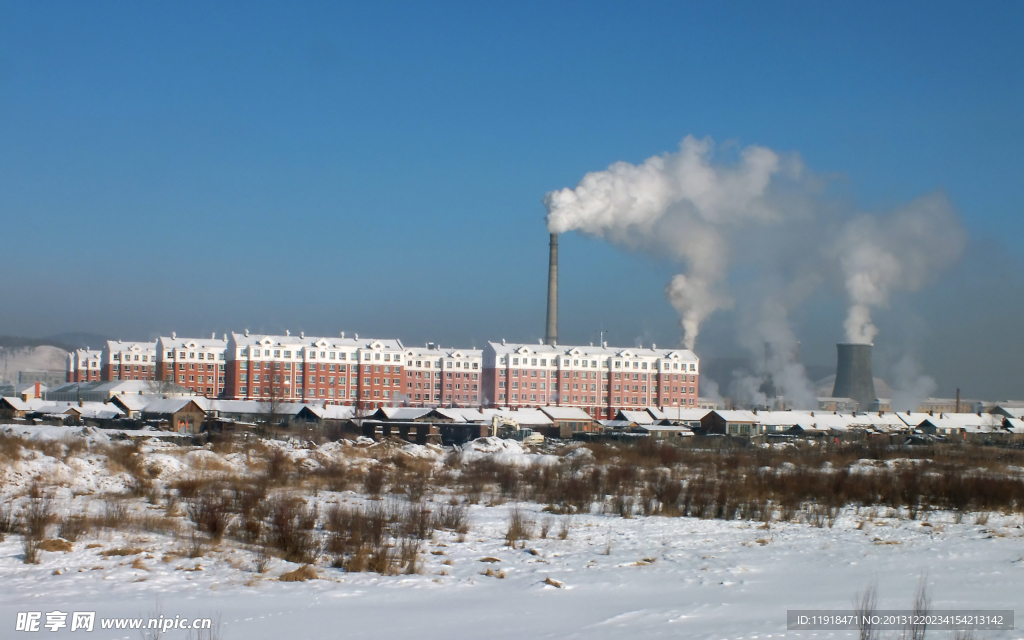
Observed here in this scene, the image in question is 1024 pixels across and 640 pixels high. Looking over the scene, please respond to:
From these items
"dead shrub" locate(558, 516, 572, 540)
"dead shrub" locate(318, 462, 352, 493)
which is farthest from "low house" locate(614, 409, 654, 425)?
"dead shrub" locate(558, 516, 572, 540)

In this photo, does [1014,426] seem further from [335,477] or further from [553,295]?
[335,477]

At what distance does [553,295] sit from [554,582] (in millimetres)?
67759

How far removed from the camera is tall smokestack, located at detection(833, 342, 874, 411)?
7812 centimetres

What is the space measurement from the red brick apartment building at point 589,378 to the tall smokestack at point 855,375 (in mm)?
12930

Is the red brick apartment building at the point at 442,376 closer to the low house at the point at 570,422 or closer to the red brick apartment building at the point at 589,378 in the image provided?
the red brick apartment building at the point at 589,378

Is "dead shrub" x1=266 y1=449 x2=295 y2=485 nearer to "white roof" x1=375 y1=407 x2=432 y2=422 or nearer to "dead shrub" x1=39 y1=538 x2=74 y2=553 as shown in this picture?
"dead shrub" x1=39 y1=538 x2=74 y2=553

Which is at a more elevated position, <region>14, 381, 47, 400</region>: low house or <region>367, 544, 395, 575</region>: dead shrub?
<region>14, 381, 47, 400</region>: low house

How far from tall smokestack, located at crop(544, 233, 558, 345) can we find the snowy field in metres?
58.5

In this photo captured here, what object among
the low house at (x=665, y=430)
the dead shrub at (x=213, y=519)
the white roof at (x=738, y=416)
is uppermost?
the white roof at (x=738, y=416)

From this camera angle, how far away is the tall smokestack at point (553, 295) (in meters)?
74.8

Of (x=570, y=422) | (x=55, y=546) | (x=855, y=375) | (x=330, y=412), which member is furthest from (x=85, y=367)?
(x=55, y=546)

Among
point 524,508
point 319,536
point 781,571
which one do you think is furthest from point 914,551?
point 319,536

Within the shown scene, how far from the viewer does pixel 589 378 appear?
259 feet

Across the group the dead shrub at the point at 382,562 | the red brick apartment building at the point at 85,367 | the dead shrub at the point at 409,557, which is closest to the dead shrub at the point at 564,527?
the dead shrub at the point at 409,557
